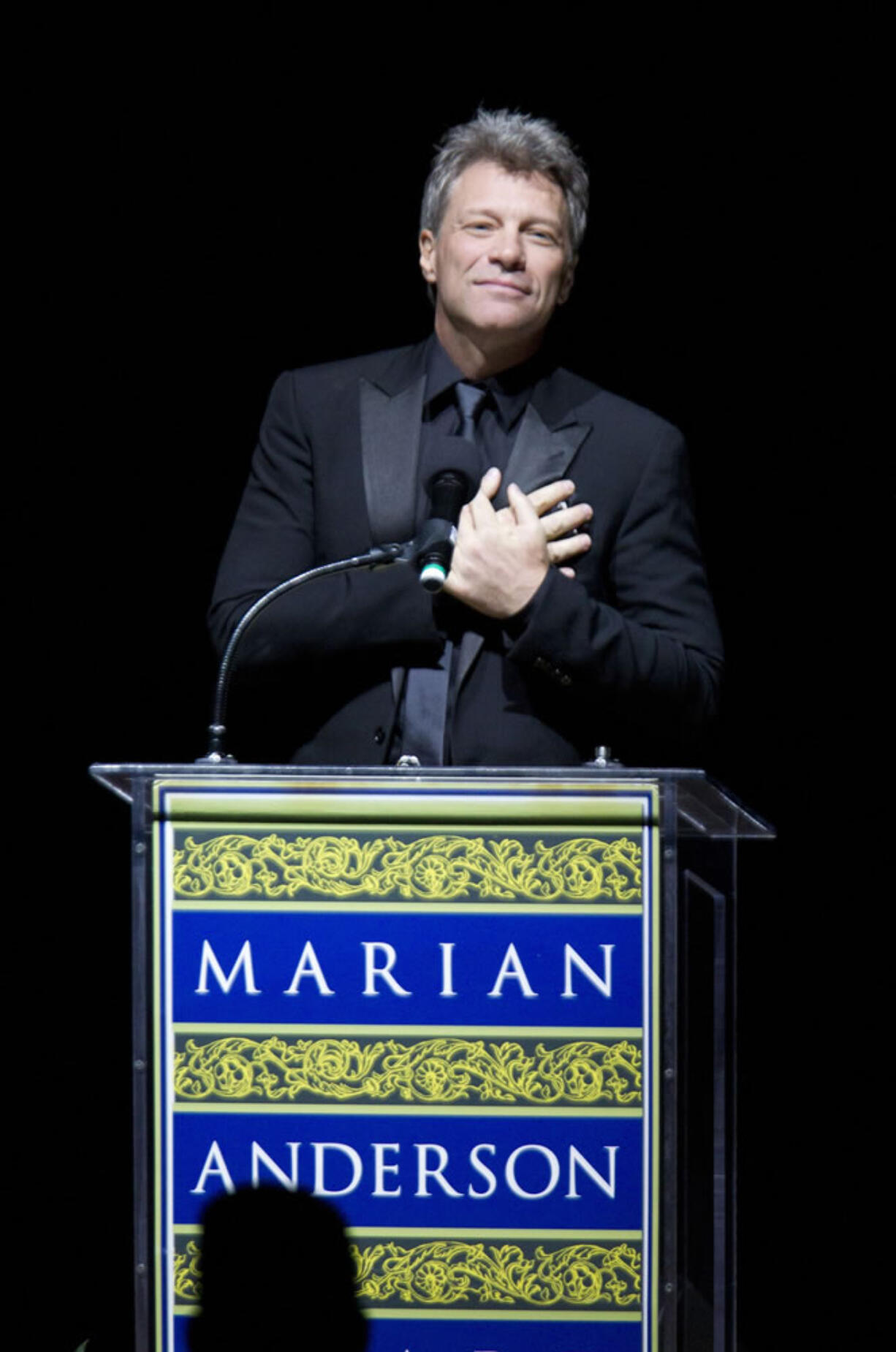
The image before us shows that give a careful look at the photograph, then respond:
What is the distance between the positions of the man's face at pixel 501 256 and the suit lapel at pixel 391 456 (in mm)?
127

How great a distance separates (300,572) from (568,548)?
34cm

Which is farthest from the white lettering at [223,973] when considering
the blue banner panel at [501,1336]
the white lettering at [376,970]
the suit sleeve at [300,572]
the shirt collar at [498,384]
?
the shirt collar at [498,384]

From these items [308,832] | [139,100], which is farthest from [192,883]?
[139,100]

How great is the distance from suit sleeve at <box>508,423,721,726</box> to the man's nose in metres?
0.29

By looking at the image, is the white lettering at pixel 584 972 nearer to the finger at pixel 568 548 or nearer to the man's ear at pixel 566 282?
the finger at pixel 568 548

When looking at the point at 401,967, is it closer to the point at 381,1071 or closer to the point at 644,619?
the point at 381,1071

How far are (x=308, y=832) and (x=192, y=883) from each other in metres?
0.13

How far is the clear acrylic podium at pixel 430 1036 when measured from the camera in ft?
6.23

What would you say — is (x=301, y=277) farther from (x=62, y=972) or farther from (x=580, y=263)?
(x=62, y=972)

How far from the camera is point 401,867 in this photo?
75.9 inches

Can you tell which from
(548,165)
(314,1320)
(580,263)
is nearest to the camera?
(314,1320)

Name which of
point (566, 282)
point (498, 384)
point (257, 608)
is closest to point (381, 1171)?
point (257, 608)

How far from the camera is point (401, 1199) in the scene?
6.25 feet

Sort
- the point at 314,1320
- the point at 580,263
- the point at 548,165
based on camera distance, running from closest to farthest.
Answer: the point at 314,1320, the point at 548,165, the point at 580,263
